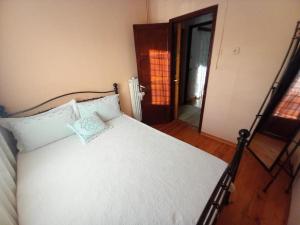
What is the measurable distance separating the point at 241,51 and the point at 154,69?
4.44ft

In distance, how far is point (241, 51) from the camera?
1855 mm

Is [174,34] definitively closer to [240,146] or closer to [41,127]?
[240,146]

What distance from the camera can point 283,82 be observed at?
152 centimetres

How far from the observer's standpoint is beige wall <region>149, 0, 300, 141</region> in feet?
Answer: 5.12

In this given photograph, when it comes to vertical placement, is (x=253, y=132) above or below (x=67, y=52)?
below

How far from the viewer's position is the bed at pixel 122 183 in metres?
0.95

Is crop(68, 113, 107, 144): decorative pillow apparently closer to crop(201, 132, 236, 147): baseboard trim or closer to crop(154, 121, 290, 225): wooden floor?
crop(154, 121, 290, 225): wooden floor

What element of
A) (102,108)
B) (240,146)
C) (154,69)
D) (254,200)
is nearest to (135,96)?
(154,69)

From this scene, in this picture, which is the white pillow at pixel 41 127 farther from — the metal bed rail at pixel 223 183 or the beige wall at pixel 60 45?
the metal bed rail at pixel 223 183

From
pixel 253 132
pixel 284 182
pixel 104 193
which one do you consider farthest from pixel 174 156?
pixel 284 182

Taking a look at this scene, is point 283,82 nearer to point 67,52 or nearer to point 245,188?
point 245,188

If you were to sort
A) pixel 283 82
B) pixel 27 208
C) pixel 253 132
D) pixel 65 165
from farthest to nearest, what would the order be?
pixel 253 132, pixel 283 82, pixel 65 165, pixel 27 208

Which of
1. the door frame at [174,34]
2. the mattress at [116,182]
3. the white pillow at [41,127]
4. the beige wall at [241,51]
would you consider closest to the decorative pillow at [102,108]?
the white pillow at [41,127]

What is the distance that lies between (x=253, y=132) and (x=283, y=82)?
763mm
